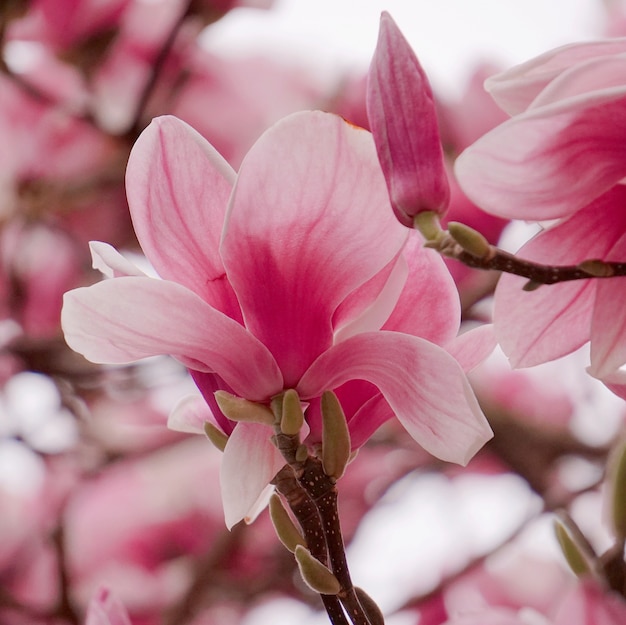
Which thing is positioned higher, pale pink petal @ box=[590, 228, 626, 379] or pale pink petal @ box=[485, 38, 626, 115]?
pale pink petal @ box=[485, 38, 626, 115]

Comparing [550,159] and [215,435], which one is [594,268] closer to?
[550,159]

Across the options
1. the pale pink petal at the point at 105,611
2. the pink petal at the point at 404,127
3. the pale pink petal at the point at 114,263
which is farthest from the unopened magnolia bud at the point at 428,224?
the pale pink petal at the point at 105,611

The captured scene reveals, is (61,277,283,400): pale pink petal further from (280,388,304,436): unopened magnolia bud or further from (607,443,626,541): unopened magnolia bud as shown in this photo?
(607,443,626,541): unopened magnolia bud

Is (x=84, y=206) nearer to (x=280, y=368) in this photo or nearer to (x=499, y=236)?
(x=499, y=236)

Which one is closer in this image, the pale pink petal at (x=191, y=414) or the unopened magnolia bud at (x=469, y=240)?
the unopened magnolia bud at (x=469, y=240)

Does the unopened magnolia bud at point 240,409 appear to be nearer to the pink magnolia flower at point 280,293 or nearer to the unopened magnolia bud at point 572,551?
the pink magnolia flower at point 280,293

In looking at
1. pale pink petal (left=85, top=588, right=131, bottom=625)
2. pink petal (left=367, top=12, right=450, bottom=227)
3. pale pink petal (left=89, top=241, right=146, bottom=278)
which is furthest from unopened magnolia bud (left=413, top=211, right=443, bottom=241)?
pale pink petal (left=85, top=588, right=131, bottom=625)
